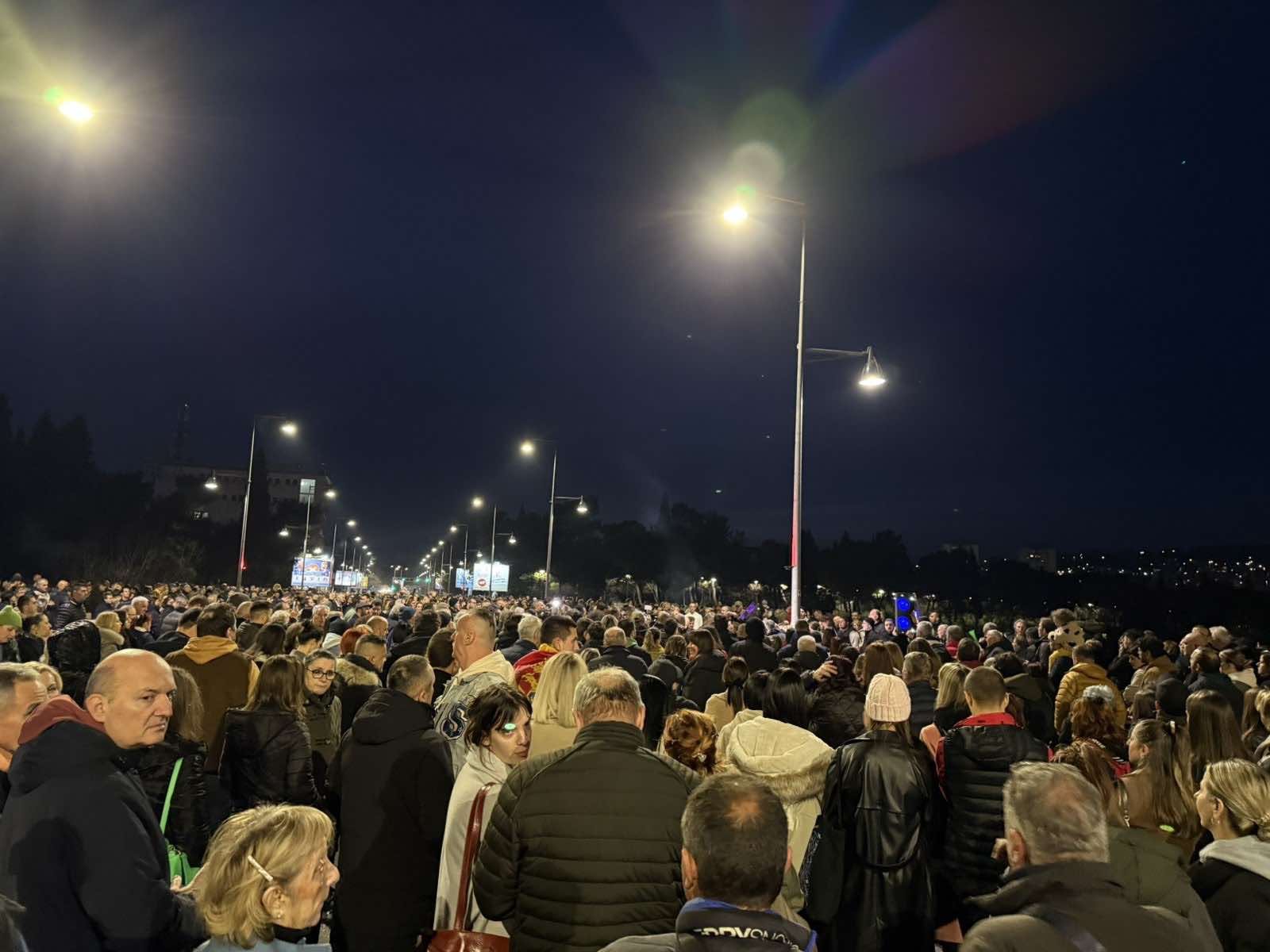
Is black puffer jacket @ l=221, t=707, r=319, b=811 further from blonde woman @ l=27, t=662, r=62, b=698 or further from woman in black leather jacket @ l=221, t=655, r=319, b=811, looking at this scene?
blonde woman @ l=27, t=662, r=62, b=698

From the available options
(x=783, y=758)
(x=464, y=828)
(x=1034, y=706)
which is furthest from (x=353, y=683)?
(x=1034, y=706)

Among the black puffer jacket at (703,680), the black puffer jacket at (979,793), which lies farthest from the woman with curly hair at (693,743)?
the black puffer jacket at (703,680)

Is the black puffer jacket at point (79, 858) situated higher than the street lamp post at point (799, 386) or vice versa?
the street lamp post at point (799, 386)

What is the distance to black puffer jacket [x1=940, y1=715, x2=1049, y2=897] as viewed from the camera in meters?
5.91

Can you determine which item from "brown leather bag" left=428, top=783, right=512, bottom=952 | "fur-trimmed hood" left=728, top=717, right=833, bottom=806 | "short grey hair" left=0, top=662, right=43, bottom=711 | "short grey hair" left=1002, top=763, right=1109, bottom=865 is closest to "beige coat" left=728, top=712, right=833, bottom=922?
"fur-trimmed hood" left=728, top=717, right=833, bottom=806

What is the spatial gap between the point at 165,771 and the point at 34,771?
8.27ft

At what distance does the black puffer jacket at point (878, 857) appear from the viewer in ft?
17.5

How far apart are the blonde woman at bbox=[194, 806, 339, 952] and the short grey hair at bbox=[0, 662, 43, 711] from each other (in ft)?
8.86

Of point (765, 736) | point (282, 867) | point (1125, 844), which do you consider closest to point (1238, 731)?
point (1125, 844)

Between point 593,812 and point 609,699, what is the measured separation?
0.49 m

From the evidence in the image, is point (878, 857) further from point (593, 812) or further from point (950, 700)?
point (950, 700)

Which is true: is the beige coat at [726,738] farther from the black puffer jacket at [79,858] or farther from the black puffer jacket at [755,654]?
the black puffer jacket at [755,654]

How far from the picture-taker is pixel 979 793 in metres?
6.00

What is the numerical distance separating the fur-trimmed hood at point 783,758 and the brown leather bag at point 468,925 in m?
1.50
